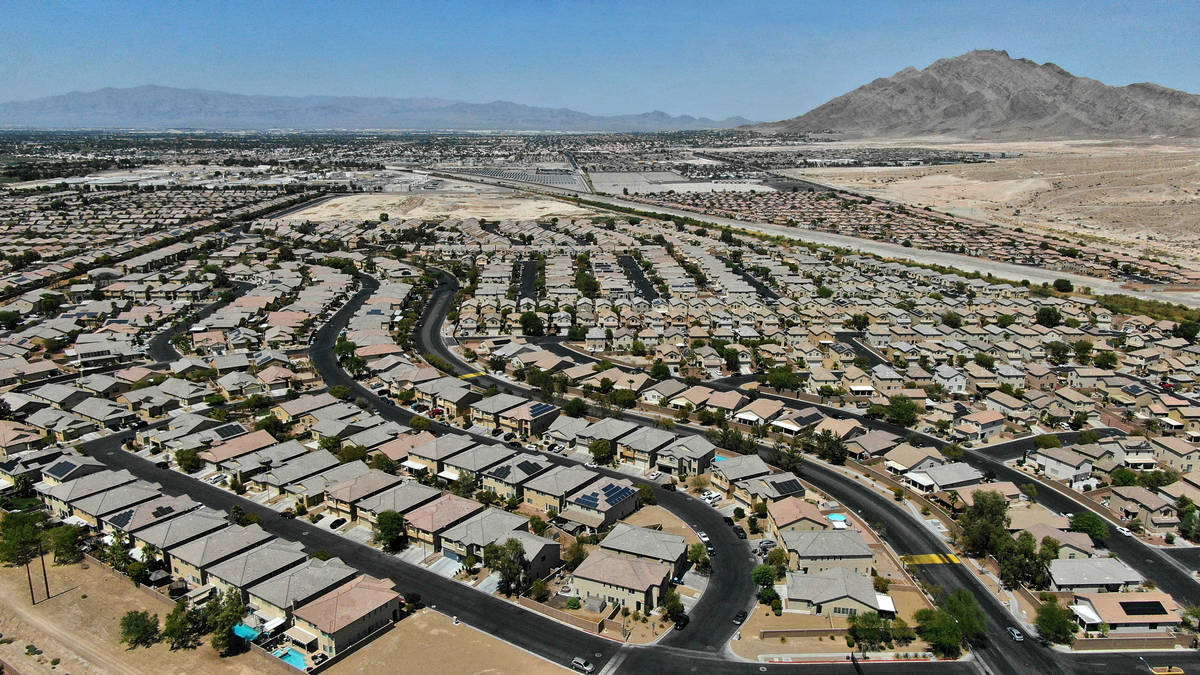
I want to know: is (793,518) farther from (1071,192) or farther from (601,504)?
(1071,192)

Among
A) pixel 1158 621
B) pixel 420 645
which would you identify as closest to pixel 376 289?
pixel 420 645

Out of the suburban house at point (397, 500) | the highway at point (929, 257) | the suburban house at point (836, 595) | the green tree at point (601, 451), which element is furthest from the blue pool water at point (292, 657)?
the highway at point (929, 257)

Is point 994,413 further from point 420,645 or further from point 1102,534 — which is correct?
point 420,645

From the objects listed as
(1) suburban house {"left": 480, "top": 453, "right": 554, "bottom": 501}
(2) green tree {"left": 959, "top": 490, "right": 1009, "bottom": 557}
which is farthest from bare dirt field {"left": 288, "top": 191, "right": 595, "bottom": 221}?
(2) green tree {"left": 959, "top": 490, "right": 1009, "bottom": 557}

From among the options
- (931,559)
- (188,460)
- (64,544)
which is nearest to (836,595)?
(931,559)

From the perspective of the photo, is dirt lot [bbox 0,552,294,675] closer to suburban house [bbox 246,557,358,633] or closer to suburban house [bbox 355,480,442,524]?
suburban house [bbox 246,557,358,633]

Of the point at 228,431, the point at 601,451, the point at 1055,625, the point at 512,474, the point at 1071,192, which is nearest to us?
the point at 1055,625
